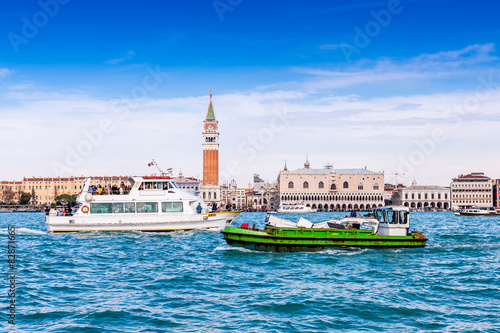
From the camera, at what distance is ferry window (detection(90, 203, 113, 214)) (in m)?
33.7

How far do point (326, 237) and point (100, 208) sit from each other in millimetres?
16670

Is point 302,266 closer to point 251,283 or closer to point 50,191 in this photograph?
point 251,283

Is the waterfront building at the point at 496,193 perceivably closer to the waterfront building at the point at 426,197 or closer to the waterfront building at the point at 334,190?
the waterfront building at the point at 426,197

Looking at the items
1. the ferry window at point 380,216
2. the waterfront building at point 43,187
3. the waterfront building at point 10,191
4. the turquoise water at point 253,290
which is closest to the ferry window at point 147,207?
the turquoise water at point 253,290

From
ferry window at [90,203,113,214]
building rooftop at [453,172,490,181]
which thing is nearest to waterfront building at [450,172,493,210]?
building rooftop at [453,172,490,181]

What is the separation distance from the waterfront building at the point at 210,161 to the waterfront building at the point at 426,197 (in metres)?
52.8

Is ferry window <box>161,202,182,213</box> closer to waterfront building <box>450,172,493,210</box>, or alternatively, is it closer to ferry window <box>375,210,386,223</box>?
ferry window <box>375,210,386,223</box>

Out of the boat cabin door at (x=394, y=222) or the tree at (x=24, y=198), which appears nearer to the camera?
the boat cabin door at (x=394, y=222)

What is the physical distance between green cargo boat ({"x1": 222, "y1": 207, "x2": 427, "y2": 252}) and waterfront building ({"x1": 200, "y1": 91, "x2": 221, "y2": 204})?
120m

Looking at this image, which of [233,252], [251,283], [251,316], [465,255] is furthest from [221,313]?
[465,255]

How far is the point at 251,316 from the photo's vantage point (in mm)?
12234

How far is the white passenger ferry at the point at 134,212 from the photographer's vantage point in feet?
110

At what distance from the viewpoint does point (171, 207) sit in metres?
34.0

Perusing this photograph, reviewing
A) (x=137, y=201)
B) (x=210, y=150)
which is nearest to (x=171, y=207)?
(x=137, y=201)
